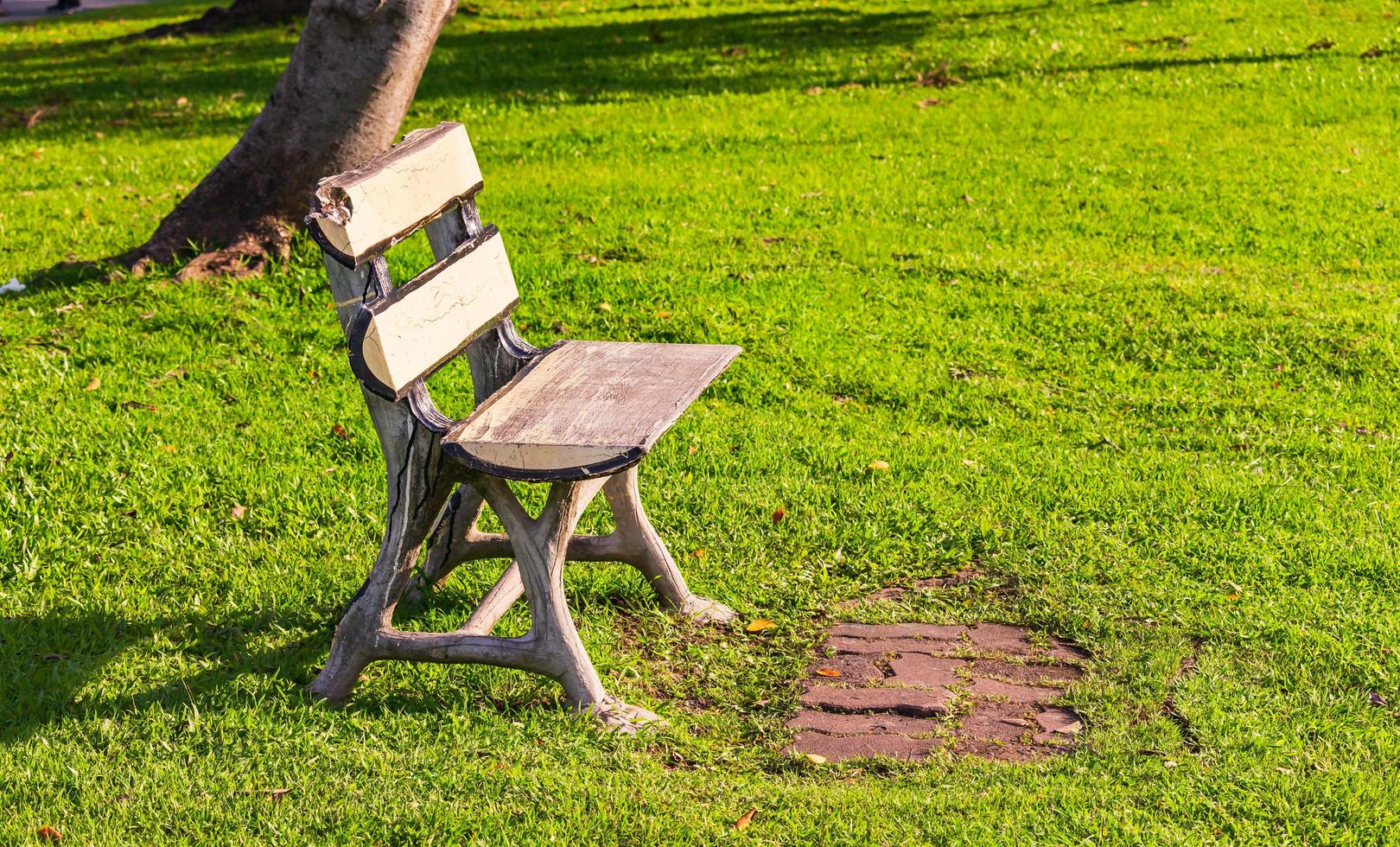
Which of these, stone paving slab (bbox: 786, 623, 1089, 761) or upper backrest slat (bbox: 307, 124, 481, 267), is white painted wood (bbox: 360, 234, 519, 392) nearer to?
upper backrest slat (bbox: 307, 124, 481, 267)

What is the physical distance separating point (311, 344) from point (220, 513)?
181 centimetres

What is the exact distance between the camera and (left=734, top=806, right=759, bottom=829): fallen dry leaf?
3.33 m

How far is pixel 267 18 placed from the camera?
18391mm

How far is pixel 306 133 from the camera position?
293 inches

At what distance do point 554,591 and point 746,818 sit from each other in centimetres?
81

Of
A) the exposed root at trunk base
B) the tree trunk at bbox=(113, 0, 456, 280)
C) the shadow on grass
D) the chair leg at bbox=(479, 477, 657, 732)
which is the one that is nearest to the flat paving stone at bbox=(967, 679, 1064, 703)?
the chair leg at bbox=(479, 477, 657, 732)

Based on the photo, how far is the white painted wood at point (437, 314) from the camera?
11.6 feet

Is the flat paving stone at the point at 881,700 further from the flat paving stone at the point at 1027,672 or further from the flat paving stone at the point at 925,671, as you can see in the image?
the flat paving stone at the point at 1027,672

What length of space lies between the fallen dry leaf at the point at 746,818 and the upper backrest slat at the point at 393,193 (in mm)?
1690

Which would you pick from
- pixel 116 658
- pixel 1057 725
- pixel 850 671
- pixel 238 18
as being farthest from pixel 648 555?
pixel 238 18

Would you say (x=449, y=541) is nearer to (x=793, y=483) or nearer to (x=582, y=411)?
(x=582, y=411)

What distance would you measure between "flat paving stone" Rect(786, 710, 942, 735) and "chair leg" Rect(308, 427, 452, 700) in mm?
1161

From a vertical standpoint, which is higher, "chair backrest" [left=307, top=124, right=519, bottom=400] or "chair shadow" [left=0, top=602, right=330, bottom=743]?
"chair backrest" [left=307, top=124, right=519, bottom=400]

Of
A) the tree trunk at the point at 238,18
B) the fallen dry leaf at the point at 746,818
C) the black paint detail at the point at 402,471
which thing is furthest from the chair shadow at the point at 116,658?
the tree trunk at the point at 238,18
